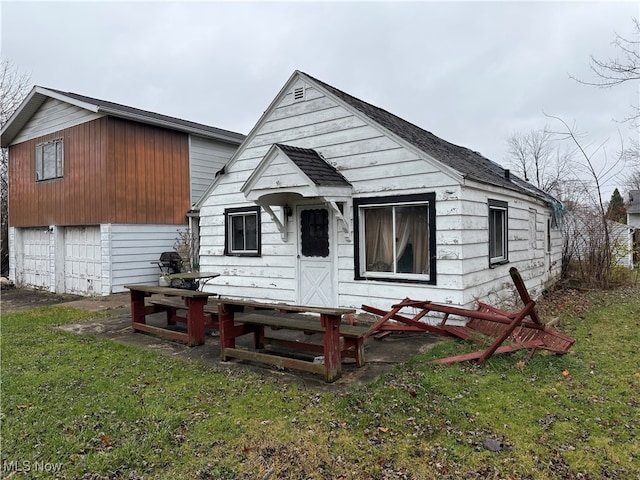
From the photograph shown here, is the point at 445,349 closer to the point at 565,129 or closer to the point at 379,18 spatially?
the point at 379,18

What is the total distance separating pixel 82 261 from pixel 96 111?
4.94 meters

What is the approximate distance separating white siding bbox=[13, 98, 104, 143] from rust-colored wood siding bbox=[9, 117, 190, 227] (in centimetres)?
23

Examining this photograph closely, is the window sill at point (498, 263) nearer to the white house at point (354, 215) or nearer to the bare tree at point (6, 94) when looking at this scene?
the white house at point (354, 215)

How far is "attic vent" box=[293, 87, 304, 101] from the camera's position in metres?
8.58

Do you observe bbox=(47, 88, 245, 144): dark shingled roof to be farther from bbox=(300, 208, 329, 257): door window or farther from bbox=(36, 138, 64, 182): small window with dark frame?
bbox=(300, 208, 329, 257): door window

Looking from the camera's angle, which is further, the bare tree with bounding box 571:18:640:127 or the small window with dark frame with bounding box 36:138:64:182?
the small window with dark frame with bounding box 36:138:64:182

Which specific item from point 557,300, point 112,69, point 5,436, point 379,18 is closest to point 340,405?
point 5,436

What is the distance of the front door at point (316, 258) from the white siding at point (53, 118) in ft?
26.5

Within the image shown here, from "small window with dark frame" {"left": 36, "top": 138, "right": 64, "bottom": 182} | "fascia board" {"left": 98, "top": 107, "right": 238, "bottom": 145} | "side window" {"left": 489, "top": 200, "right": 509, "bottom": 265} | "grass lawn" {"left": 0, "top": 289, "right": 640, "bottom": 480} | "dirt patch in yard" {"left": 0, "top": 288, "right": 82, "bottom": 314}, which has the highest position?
"fascia board" {"left": 98, "top": 107, "right": 238, "bottom": 145}

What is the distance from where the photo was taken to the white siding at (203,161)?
14594mm

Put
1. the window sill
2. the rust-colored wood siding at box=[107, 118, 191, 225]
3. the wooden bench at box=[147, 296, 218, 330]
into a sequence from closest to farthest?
the wooden bench at box=[147, 296, 218, 330], the window sill, the rust-colored wood siding at box=[107, 118, 191, 225]

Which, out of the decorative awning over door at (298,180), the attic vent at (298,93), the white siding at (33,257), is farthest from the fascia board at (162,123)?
the decorative awning over door at (298,180)

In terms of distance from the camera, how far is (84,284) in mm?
13273

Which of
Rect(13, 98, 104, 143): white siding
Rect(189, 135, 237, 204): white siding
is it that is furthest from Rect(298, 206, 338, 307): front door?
Rect(13, 98, 104, 143): white siding
